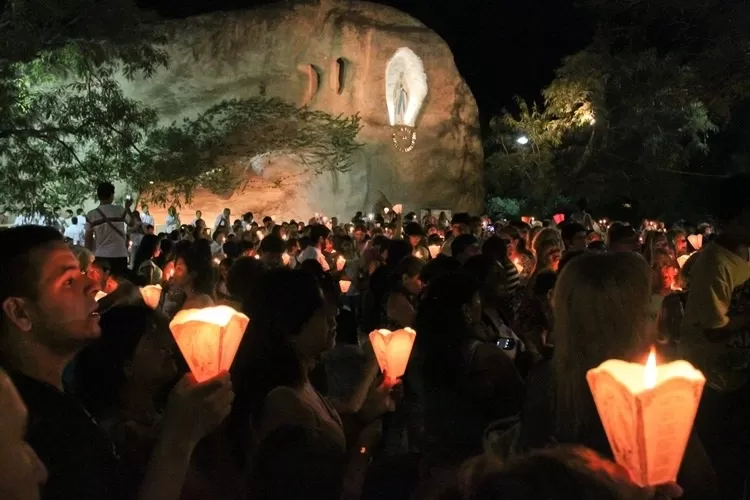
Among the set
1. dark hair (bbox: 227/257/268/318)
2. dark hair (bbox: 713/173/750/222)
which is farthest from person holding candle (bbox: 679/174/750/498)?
dark hair (bbox: 227/257/268/318)

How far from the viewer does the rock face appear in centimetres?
2672

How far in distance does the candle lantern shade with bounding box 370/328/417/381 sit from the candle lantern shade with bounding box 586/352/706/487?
81.4 inches

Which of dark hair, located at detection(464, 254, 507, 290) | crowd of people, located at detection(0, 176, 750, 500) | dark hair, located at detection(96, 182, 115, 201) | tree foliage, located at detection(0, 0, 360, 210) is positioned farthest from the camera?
tree foliage, located at detection(0, 0, 360, 210)

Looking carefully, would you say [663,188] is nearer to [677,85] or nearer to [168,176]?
[677,85]

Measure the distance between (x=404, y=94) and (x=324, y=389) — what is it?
84.1 ft

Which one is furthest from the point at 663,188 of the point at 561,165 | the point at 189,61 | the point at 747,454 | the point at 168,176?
the point at 747,454

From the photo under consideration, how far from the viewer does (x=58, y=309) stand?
2.15m

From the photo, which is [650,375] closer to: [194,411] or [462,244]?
[194,411]

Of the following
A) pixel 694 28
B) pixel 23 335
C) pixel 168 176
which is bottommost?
pixel 168 176

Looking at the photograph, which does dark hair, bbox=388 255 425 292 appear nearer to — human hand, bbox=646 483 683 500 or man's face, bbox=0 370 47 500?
human hand, bbox=646 483 683 500

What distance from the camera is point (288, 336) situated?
2832 mm

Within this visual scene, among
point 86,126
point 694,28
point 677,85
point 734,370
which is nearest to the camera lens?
point 734,370

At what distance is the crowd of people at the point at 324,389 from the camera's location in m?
1.84

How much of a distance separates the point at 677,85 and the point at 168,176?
17140 millimetres
